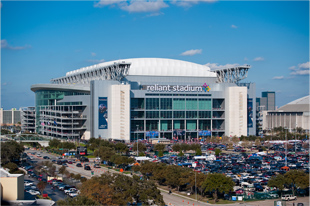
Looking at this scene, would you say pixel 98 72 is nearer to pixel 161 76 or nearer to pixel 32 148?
Result: pixel 161 76

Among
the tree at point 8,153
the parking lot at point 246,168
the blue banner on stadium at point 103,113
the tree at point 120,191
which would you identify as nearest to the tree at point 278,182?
the parking lot at point 246,168

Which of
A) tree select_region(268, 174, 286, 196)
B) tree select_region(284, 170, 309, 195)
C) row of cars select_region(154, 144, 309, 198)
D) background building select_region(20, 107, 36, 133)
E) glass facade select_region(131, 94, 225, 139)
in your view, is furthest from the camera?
Answer: background building select_region(20, 107, 36, 133)

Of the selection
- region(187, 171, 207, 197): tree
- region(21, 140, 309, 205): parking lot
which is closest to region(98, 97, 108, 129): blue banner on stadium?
region(21, 140, 309, 205): parking lot

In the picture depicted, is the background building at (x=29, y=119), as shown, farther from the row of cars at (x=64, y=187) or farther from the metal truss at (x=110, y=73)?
the row of cars at (x=64, y=187)

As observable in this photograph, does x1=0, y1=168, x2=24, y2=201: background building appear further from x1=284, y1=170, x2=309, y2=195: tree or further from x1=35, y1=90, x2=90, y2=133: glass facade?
x1=35, y1=90, x2=90, y2=133: glass facade

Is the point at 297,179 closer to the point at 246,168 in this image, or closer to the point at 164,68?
the point at 246,168

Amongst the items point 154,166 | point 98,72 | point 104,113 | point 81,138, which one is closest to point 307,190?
point 154,166

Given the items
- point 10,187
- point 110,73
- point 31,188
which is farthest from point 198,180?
point 110,73
